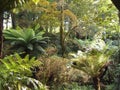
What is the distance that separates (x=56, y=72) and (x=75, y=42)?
5509mm

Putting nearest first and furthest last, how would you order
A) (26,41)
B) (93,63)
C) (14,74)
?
(14,74) < (93,63) < (26,41)

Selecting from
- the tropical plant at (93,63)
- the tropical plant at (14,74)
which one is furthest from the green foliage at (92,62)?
the tropical plant at (14,74)

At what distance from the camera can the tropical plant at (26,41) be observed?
444 inches

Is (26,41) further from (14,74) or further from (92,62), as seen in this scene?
(14,74)

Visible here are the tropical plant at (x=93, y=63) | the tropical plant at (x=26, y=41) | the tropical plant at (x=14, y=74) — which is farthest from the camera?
the tropical plant at (x=26, y=41)

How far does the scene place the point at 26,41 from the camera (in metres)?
11.5

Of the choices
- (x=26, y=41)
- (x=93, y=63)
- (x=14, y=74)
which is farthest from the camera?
(x=26, y=41)

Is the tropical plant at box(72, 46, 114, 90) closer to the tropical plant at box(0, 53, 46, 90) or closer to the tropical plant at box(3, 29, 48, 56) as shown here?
the tropical plant at box(3, 29, 48, 56)

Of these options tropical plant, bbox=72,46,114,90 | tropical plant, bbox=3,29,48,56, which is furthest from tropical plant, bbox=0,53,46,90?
tropical plant, bbox=3,29,48,56

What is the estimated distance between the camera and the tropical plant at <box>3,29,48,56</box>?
1127 centimetres

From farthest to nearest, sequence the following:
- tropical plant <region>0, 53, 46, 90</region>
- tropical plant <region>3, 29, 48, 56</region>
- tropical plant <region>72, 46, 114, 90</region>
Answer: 1. tropical plant <region>3, 29, 48, 56</region>
2. tropical plant <region>72, 46, 114, 90</region>
3. tropical plant <region>0, 53, 46, 90</region>

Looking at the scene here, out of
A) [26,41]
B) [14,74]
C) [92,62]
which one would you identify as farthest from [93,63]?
[26,41]

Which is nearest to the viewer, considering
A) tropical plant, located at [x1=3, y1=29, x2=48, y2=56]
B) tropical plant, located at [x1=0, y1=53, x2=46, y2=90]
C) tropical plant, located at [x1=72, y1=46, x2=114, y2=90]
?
tropical plant, located at [x1=0, y1=53, x2=46, y2=90]

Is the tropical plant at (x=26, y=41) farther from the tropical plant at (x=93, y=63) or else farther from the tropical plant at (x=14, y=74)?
the tropical plant at (x=14, y=74)
